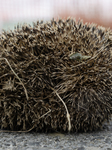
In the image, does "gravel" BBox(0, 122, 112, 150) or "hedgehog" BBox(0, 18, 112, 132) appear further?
"hedgehog" BBox(0, 18, 112, 132)

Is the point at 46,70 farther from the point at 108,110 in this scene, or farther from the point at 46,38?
the point at 108,110

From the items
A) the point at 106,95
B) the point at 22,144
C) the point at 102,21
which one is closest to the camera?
the point at 22,144

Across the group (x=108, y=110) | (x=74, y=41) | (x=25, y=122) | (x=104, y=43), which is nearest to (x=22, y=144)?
(x=25, y=122)

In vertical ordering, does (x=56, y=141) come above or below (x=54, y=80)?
below

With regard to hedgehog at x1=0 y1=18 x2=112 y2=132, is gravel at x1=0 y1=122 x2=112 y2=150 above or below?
below
